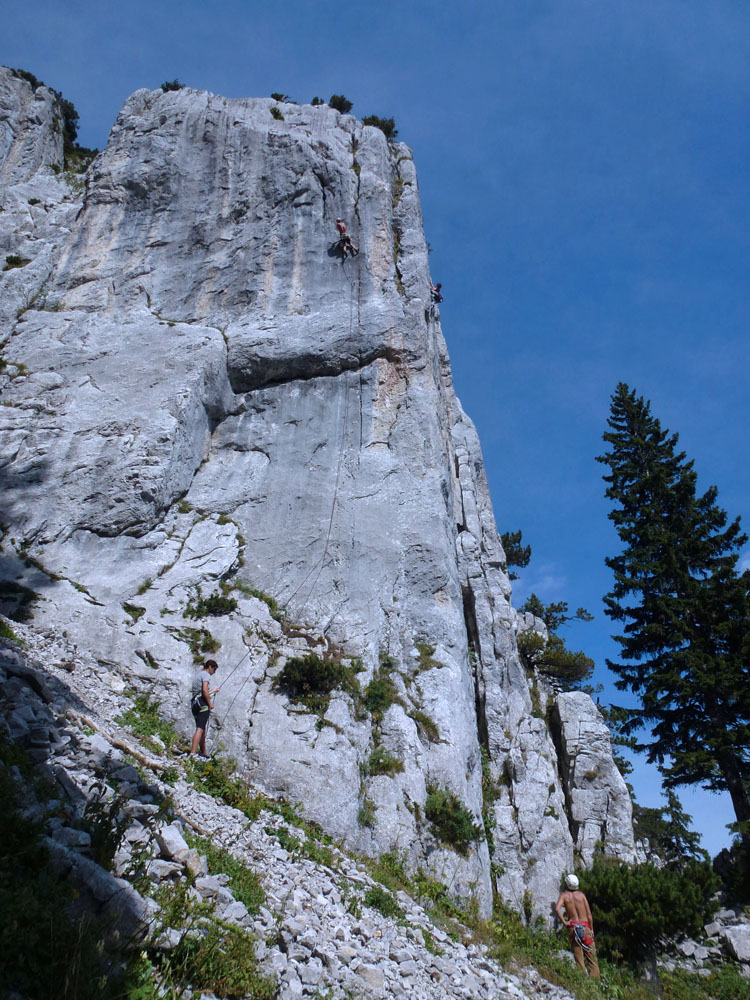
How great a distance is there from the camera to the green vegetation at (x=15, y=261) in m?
24.1

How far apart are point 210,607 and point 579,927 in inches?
400

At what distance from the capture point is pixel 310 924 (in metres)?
6.86

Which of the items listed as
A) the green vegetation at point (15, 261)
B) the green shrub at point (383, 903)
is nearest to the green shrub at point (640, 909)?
the green shrub at point (383, 903)

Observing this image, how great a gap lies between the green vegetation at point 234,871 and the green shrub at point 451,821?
18.8 ft

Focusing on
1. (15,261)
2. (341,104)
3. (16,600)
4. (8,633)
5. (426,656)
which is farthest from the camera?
(341,104)

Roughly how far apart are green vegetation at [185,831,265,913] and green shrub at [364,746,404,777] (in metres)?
5.23

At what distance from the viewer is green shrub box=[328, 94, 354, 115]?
3219 cm

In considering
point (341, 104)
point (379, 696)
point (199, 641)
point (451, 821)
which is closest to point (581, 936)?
point (451, 821)

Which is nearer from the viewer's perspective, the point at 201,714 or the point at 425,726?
the point at 201,714

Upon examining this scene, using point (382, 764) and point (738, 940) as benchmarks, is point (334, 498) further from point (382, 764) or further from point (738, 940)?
point (738, 940)

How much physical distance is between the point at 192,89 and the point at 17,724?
31.8m

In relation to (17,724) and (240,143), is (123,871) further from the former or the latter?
(240,143)

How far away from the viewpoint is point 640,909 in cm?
1270

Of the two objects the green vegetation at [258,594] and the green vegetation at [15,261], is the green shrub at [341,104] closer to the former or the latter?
the green vegetation at [15,261]
